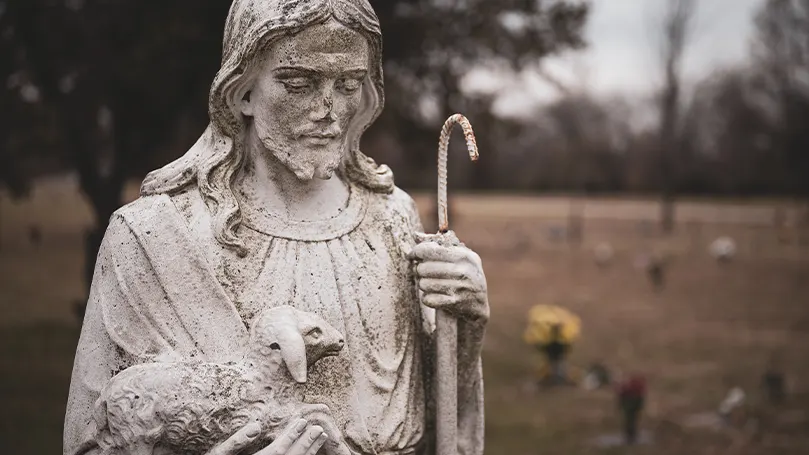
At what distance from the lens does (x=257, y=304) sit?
10.9ft

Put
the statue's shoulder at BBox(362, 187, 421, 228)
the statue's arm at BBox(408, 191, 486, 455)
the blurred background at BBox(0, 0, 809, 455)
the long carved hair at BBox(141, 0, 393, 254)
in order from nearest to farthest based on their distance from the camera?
the long carved hair at BBox(141, 0, 393, 254), the statue's arm at BBox(408, 191, 486, 455), the statue's shoulder at BBox(362, 187, 421, 228), the blurred background at BBox(0, 0, 809, 455)

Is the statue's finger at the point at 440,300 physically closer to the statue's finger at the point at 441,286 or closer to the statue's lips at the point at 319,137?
the statue's finger at the point at 441,286

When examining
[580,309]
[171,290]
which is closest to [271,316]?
[171,290]

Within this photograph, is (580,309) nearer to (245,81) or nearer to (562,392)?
(562,392)

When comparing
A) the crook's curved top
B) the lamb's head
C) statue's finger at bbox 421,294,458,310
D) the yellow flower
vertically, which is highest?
the crook's curved top

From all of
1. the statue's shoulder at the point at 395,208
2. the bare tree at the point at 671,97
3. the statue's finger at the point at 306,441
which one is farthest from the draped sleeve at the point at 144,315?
the bare tree at the point at 671,97

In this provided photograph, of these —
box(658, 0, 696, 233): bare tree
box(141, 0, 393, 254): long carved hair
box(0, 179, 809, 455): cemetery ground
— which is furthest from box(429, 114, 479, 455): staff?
box(658, 0, 696, 233): bare tree

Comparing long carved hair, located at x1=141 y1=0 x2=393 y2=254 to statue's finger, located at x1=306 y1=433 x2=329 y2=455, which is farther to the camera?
long carved hair, located at x1=141 y1=0 x2=393 y2=254

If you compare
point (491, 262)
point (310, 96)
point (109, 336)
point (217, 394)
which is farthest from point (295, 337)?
point (491, 262)

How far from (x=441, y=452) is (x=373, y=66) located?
1.36 metres

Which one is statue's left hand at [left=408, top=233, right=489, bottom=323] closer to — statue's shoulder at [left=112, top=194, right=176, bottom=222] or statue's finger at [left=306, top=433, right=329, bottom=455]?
statue's finger at [left=306, top=433, right=329, bottom=455]

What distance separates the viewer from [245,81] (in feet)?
10.9

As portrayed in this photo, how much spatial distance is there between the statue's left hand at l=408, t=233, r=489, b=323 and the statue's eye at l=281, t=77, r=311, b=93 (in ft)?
2.16

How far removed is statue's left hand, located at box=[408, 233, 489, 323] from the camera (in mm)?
3352
